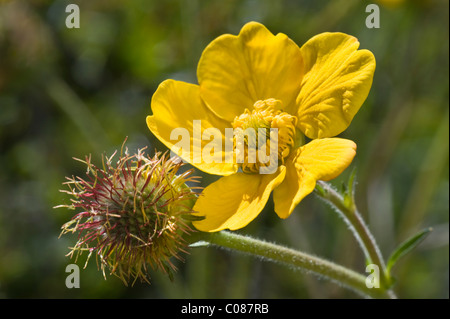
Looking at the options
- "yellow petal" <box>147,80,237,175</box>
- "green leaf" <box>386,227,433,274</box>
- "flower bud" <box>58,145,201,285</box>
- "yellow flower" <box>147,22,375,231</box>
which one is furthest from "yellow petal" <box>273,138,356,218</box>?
"green leaf" <box>386,227,433,274</box>

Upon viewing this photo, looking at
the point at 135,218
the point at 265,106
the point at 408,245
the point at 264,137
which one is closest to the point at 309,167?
the point at 264,137

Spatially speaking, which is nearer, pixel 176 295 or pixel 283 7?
pixel 176 295

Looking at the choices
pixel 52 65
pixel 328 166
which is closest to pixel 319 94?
pixel 328 166

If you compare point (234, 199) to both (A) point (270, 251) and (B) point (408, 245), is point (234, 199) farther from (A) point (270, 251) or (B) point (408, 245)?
(B) point (408, 245)

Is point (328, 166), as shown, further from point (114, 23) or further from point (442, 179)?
point (114, 23)

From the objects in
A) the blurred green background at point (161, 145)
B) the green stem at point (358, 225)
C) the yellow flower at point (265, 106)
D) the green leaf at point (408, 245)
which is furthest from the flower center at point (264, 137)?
the blurred green background at point (161, 145)

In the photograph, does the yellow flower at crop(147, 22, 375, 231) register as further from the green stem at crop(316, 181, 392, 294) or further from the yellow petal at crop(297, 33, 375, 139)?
the green stem at crop(316, 181, 392, 294)
